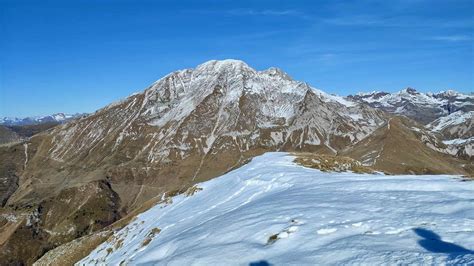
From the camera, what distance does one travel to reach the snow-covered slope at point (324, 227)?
49.2 ft

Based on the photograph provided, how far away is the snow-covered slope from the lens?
1498 cm

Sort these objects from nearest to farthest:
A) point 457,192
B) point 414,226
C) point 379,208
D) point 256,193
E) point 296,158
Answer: point 414,226
point 379,208
point 457,192
point 256,193
point 296,158

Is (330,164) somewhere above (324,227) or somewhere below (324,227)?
above

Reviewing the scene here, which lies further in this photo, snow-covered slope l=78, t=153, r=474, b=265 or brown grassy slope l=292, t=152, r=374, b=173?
brown grassy slope l=292, t=152, r=374, b=173

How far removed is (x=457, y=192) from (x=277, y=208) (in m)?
9.40

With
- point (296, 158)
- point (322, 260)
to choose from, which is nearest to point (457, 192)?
point (322, 260)

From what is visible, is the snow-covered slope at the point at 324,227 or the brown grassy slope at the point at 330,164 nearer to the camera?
the snow-covered slope at the point at 324,227

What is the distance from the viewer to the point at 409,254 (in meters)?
13.9

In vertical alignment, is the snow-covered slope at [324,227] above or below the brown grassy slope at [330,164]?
below

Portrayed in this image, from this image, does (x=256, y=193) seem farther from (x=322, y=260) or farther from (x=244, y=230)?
(x=322, y=260)

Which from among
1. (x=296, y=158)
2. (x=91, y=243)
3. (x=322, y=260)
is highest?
(x=296, y=158)

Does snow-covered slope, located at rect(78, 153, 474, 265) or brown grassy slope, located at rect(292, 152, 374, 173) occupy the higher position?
brown grassy slope, located at rect(292, 152, 374, 173)

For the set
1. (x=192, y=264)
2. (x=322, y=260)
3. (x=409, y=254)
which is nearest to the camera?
(x=409, y=254)

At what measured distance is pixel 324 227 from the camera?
18.4m
